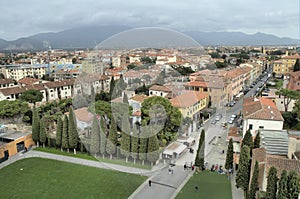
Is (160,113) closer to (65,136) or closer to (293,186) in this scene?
(293,186)

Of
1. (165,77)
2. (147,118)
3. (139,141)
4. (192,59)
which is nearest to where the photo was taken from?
(192,59)

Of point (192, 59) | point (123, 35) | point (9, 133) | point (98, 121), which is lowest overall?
point (9, 133)

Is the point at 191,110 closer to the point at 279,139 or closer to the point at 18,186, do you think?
the point at 279,139

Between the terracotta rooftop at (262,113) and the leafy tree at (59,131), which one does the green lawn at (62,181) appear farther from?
the terracotta rooftop at (262,113)

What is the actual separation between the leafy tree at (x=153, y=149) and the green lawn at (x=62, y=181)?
2.66ft

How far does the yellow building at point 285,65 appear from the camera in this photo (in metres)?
29.1

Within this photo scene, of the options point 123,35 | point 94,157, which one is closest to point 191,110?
point 123,35

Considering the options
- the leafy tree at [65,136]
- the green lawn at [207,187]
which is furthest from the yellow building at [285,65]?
the leafy tree at [65,136]

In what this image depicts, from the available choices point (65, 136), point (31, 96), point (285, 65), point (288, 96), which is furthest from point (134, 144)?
point (285, 65)

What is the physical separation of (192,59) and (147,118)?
91.1 inches

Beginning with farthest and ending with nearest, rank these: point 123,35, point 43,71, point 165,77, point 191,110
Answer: point 43,71
point 191,110
point 165,77
point 123,35

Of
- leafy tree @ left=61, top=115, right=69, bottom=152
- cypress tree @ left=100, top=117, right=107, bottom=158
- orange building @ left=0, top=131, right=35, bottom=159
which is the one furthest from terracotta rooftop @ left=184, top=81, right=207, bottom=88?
orange building @ left=0, top=131, right=35, bottom=159

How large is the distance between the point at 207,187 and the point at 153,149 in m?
2.23

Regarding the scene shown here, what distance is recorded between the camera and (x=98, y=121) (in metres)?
9.83
